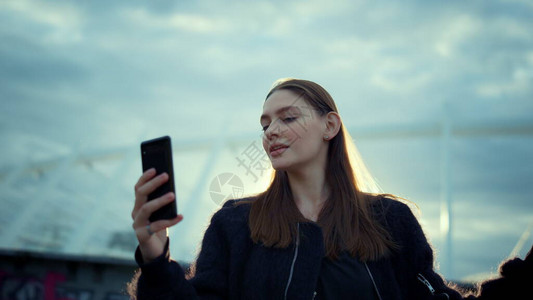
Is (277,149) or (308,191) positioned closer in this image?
(277,149)

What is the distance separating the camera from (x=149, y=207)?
1780mm

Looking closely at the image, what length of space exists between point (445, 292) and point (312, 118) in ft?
4.04

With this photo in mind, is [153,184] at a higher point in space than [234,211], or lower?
higher

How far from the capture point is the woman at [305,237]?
7.38 feet

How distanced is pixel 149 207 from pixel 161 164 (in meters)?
0.19

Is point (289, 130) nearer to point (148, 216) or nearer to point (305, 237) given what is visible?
point (305, 237)

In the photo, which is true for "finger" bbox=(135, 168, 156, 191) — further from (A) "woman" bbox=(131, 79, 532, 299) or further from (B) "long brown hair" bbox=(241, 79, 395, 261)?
(B) "long brown hair" bbox=(241, 79, 395, 261)

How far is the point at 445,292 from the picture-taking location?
2.43 metres

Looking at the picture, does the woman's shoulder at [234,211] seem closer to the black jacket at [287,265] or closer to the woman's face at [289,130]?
the black jacket at [287,265]

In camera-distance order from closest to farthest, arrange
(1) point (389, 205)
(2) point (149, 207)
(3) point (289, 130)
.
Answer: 1. (2) point (149, 207)
2. (3) point (289, 130)
3. (1) point (389, 205)

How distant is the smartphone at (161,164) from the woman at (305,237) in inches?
6.7

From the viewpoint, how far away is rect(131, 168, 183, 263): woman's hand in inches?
70.0

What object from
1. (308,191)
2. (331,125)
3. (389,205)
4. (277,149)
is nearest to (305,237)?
(308,191)

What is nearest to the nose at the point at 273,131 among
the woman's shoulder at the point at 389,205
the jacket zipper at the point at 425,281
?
the woman's shoulder at the point at 389,205
